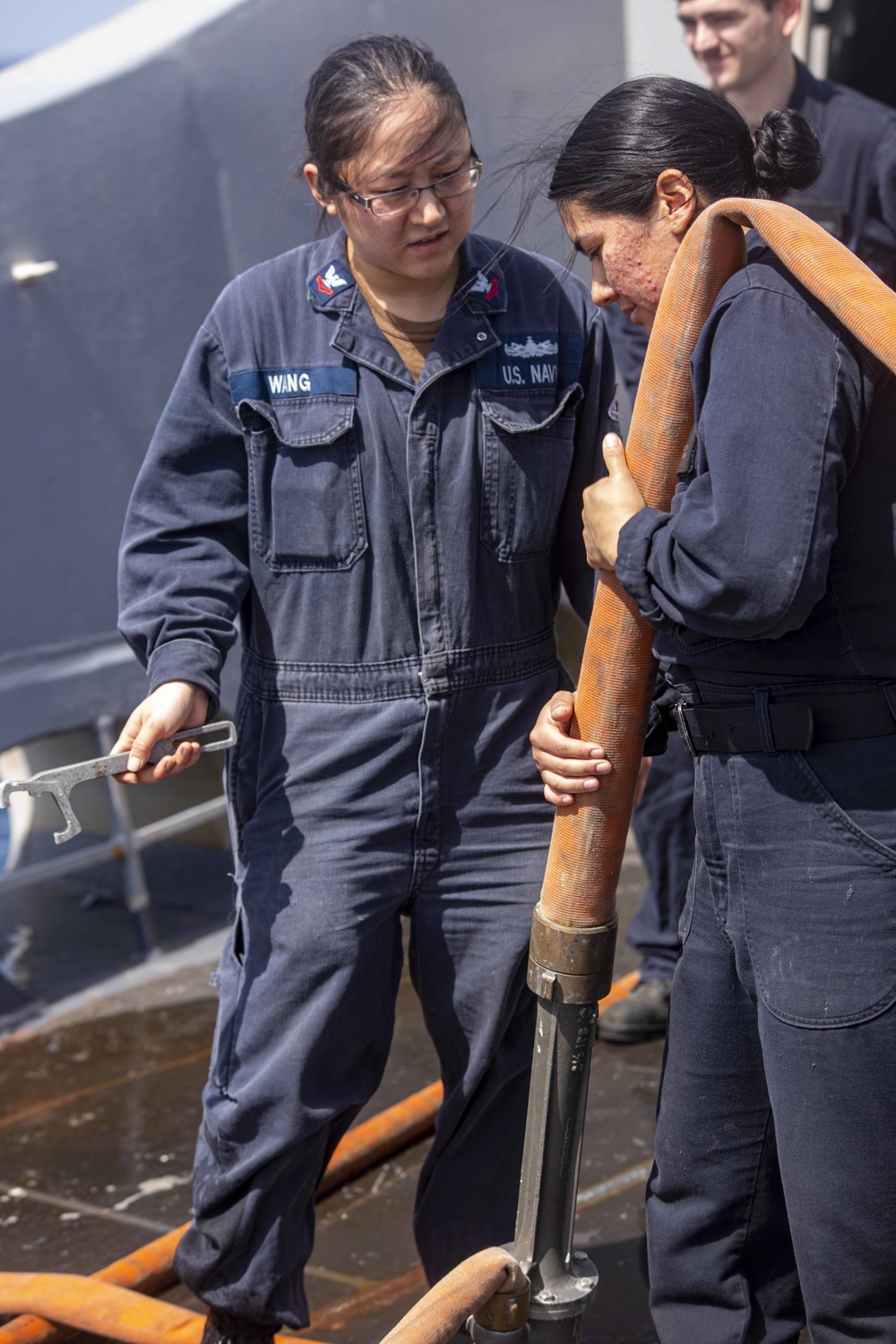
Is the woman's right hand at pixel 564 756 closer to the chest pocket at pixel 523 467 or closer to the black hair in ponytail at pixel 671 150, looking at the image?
the chest pocket at pixel 523 467

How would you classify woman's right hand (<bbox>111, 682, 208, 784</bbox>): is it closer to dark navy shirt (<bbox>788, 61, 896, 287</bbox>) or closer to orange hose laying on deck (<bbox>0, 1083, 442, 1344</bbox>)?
orange hose laying on deck (<bbox>0, 1083, 442, 1344</bbox>)

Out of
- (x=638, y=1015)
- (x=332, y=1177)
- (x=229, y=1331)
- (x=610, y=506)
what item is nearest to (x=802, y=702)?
(x=610, y=506)

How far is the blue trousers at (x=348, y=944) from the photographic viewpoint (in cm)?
203

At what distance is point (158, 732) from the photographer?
1919mm

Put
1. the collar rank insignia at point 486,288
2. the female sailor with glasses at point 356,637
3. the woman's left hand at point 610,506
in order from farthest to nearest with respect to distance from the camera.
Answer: the collar rank insignia at point 486,288, the female sailor with glasses at point 356,637, the woman's left hand at point 610,506

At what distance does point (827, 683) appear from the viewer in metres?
1.52

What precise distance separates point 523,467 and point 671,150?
1.98 feet

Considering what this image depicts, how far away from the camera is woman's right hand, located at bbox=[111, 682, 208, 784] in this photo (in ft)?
6.23

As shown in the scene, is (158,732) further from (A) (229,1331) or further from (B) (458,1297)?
(A) (229,1331)

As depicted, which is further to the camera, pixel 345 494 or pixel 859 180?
pixel 859 180

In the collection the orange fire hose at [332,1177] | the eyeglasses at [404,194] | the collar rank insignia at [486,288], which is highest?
the eyeglasses at [404,194]

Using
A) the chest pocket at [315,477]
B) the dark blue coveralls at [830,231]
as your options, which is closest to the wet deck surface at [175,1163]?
the dark blue coveralls at [830,231]

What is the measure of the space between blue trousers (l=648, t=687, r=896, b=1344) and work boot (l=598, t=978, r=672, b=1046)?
1.64 m

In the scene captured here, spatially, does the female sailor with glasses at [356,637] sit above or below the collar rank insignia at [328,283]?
below
